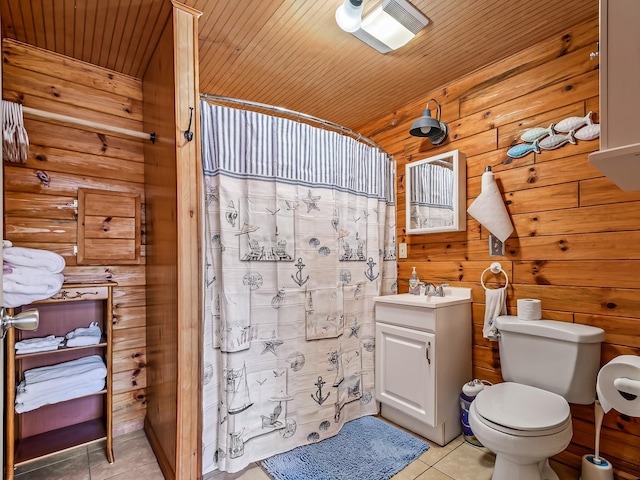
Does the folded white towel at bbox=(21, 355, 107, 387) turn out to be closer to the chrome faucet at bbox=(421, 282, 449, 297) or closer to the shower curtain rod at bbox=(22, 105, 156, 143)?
the shower curtain rod at bbox=(22, 105, 156, 143)

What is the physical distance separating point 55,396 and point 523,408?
2.33 metres

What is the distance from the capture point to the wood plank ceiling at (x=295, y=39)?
1.61 meters

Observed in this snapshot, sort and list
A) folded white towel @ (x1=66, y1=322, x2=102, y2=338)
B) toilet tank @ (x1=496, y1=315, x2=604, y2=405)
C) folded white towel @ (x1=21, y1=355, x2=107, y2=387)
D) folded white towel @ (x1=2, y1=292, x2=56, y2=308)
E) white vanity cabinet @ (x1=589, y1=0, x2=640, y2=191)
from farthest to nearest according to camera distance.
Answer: folded white towel @ (x1=66, y1=322, x2=102, y2=338) < folded white towel @ (x1=21, y1=355, x2=107, y2=387) < toilet tank @ (x1=496, y1=315, x2=604, y2=405) < folded white towel @ (x1=2, y1=292, x2=56, y2=308) < white vanity cabinet @ (x1=589, y1=0, x2=640, y2=191)

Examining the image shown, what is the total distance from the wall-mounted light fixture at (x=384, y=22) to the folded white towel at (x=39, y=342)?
2.25 m

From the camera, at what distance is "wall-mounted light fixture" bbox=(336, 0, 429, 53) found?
5.11ft

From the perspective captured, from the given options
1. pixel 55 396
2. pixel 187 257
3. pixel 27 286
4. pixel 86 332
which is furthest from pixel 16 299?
pixel 187 257

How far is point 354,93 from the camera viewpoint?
2428 millimetres

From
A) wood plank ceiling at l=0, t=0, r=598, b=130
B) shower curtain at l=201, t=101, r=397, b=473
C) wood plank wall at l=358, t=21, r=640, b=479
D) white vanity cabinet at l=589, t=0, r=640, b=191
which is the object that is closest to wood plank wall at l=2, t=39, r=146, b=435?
wood plank ceiling at l=0, t=0, r=598, b=130

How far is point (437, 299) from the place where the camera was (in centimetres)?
210

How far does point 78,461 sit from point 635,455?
2919mm

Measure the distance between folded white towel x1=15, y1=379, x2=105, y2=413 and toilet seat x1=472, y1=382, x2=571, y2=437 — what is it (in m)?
2.00

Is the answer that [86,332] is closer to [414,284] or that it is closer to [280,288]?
[280,288]

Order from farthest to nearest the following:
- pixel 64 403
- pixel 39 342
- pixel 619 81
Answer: pixel 64 403 < pixel 39 342 < pixel 619 81

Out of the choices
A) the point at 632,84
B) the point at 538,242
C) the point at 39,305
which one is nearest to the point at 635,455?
the point at 538,242
